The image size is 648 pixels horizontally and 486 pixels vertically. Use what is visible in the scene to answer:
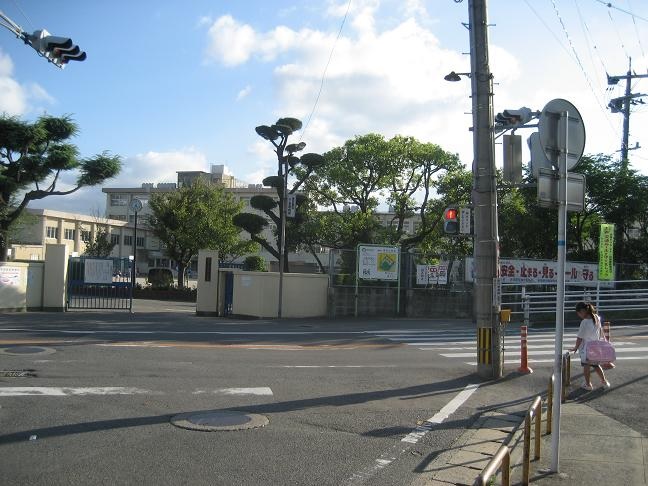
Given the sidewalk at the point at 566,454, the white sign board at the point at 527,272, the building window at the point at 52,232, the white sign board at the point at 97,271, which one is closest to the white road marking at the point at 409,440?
the sidewalk at the point at 566,454

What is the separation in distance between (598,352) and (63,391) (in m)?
8.38

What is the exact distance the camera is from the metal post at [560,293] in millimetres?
5887

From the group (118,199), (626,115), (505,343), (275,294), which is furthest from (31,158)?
(118,199)

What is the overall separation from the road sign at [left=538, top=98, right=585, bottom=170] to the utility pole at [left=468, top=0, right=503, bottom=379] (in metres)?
5.29

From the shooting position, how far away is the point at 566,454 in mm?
6613

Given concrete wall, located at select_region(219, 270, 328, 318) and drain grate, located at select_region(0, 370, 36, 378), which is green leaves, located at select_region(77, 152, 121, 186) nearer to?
concrete wall, located at select_region(219, 270, 328, 318)

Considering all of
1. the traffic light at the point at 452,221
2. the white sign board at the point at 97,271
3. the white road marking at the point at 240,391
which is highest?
the traffic light at the point at 452,221

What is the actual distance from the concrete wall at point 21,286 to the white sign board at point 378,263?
12.6m

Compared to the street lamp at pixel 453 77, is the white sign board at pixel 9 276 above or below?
below

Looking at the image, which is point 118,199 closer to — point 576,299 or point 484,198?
point 576,299

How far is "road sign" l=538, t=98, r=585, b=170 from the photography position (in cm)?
618

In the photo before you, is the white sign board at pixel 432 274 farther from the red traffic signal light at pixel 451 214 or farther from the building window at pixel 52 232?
the building window at pixel 52 232

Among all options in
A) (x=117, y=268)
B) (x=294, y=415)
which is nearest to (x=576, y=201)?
(x=294, y=415)

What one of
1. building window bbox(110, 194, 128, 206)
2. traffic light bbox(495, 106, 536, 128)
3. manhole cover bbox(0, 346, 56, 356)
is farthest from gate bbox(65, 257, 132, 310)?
building window bbox(110, 194, 128, 206)
